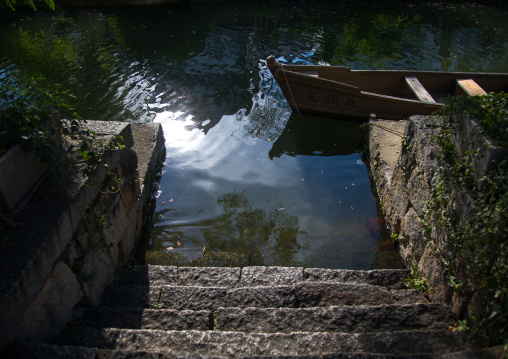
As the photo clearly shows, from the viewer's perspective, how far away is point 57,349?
2.13 meters

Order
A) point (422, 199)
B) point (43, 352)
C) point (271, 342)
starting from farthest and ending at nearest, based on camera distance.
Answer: point (422, 199) → point (271, 342) → point (43, 352)

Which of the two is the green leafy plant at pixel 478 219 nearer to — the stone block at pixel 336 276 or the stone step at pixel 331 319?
the stone step at pixel 331 319

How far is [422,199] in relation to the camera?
3.84 metres

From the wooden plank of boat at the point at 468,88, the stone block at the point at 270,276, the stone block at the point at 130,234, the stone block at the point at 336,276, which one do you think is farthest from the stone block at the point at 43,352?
the wooden plank of boat at the point at 468,88

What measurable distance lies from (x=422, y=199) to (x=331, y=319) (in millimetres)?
1727

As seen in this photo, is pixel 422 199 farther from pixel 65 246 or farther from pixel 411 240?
pixel 65 246

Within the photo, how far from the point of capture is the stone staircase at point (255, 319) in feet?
8.00

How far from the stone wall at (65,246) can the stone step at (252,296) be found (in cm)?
33

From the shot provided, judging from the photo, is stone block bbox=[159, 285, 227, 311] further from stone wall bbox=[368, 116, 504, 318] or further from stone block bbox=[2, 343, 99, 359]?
stone wall bbox=[368, 116, 504, 318]

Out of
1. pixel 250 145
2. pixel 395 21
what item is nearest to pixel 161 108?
pixel 250 145

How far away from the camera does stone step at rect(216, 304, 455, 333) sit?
2.83 m

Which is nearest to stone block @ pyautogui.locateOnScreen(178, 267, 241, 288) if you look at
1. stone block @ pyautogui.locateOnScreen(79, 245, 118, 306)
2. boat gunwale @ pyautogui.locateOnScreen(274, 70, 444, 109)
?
stone block @ pyautogui.locateOnScreen(79, 245, 118, 306)

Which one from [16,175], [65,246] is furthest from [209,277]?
[16,175]

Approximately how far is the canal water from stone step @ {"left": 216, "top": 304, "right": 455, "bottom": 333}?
1.63 meters
